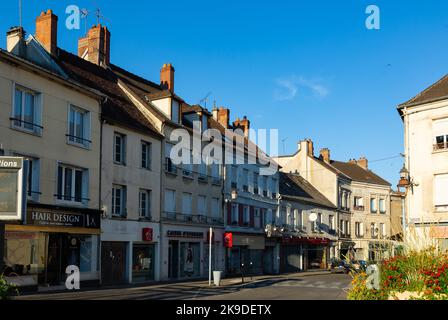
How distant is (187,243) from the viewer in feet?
111

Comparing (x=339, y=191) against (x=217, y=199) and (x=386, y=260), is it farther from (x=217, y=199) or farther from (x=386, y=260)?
(x=386, y=260)

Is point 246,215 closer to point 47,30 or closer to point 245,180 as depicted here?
point 245,180

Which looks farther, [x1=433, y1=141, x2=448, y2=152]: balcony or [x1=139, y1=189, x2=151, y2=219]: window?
[x1=139, y1=189, x2=151, y2=219]: window

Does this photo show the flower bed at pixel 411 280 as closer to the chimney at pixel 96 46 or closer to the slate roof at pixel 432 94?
the slate roof at pixel 432 94

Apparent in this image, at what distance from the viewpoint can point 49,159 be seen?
2266 cm

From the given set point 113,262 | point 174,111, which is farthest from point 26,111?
point 174,111

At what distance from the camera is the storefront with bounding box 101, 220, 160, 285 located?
85.5ft

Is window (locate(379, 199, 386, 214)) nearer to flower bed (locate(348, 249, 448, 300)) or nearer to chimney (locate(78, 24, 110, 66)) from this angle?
chimney (locate(78, 24, 110, 66))

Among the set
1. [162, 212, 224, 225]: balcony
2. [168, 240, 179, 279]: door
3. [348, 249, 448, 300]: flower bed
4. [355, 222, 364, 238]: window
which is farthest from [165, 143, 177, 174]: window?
[355, 222, 364, 238]: window

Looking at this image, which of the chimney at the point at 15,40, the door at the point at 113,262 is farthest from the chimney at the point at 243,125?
the chimney at the point at 15,40

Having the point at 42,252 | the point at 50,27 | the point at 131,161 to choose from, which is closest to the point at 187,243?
the point at 131,161

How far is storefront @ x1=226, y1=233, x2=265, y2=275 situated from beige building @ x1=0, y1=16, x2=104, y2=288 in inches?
606
